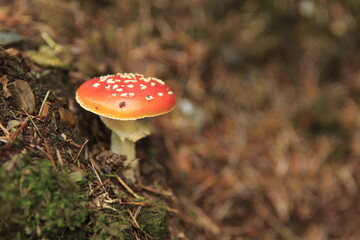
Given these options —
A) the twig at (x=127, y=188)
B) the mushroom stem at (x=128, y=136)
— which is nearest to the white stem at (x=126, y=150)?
the mushroom stem at (x=128, y=136)

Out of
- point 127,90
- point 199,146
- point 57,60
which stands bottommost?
point 199,146

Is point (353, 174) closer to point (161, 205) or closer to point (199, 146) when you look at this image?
point (199, 146)

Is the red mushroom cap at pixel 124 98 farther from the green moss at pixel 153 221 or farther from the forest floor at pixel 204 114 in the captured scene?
the green moss at pixel 153 221

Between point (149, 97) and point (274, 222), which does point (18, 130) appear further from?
point (274, 222)

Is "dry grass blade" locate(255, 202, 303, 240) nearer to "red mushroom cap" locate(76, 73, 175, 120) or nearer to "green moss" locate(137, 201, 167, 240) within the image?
"green moss" locate(137, 201, 167, 240)

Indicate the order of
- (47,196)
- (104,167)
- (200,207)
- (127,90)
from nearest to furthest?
1. (47,196)
2. (127,90)
3. (104,167)
4. (200,207)

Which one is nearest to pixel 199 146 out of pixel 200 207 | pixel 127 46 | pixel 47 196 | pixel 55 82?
pixel 200 207

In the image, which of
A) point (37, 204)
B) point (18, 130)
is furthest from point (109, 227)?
point (18, 130)
